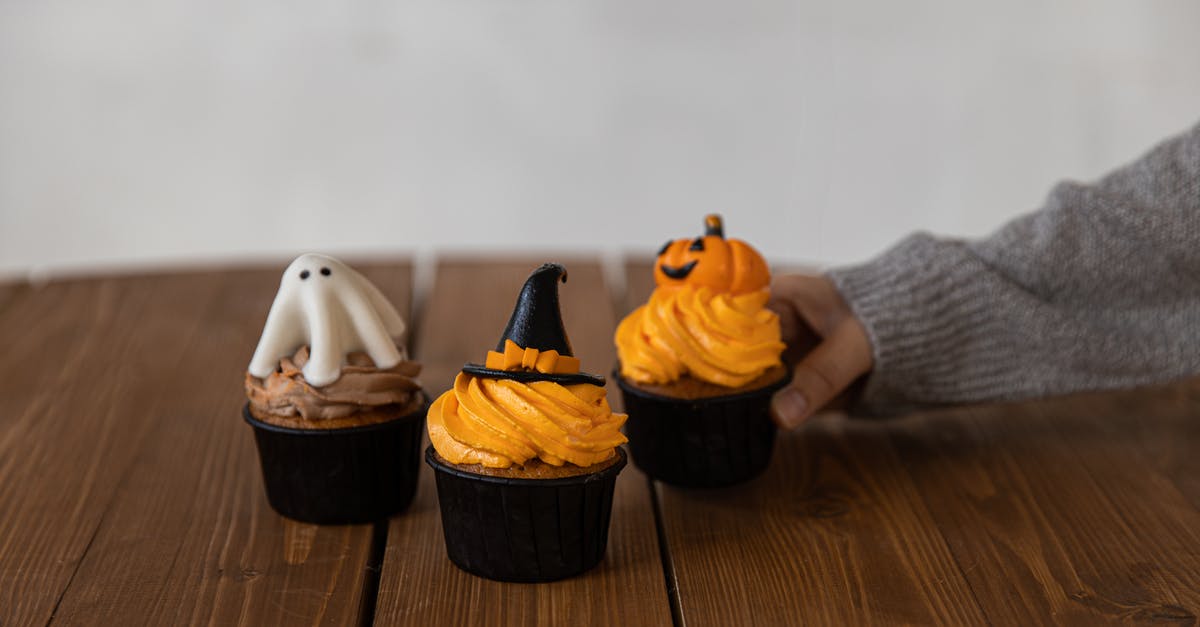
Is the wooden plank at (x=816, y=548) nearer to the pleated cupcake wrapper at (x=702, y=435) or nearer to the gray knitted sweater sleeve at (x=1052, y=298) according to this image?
the pleated cupcake wrapper at (x=702, y=435)

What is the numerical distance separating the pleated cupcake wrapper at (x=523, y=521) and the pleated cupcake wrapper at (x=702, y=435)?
0.20 metres

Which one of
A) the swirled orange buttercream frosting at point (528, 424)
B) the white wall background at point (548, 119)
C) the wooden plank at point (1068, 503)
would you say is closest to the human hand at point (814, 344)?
the wooden plank at point (1068, 503)

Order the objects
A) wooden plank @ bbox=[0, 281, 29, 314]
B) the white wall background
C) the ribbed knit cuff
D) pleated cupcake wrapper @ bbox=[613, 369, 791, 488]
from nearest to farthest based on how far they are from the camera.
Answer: pleated cupcake wrapper @ bbox=[613, 369, 791, 488] → the ribbed knit cuff → wooden plank @ bbox=[0, 281, 29, 314] → the white wall background

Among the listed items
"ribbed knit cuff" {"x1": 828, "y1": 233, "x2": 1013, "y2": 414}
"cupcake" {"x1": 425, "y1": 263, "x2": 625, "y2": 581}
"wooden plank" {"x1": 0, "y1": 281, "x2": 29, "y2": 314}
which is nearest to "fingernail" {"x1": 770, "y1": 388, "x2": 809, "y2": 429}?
"ribbed knit cuff" {"x1": 828, "y1": 233, "x2": 1013, "y2": 414}

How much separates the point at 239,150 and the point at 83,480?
7.91ft

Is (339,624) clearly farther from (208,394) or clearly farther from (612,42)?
(612,42)

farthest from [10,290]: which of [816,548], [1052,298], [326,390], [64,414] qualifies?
[1052,298]

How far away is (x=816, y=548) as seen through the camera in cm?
114

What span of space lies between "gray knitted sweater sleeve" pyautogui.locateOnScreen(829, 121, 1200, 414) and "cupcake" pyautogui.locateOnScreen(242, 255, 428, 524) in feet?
1.93

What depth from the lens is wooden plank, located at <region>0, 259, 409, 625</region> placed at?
1.04 metres

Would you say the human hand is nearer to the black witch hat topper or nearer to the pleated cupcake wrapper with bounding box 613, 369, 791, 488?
the pleated cupcake wrapper with bounding box 613, 369, 791, 488

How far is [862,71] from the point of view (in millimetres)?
3469

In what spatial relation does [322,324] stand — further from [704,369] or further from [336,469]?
[704,369]

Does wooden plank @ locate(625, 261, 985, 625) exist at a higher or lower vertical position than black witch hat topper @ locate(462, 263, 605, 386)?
lower
